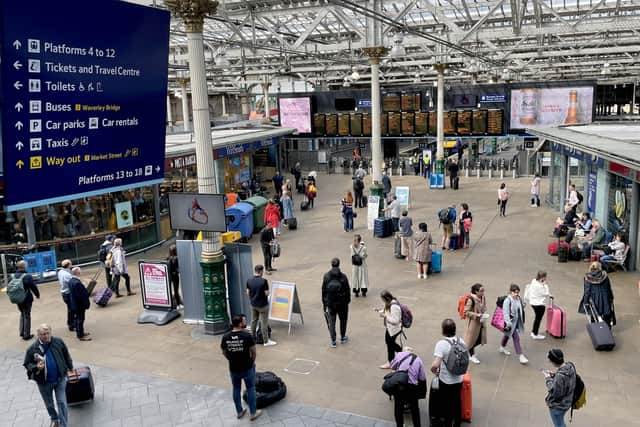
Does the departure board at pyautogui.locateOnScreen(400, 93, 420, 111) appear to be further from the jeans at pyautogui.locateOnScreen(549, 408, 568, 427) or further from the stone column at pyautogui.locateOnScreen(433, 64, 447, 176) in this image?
the jeans at pyautogui.locateOnScreen(549, 408, 568, 427)

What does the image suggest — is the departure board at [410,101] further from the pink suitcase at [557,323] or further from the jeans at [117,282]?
the pink suitcase at [557,323]

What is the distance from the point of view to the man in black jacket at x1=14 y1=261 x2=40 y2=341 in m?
11.0

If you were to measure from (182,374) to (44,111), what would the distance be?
4.63 metres

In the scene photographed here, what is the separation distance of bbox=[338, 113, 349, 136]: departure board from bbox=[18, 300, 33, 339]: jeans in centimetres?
2656

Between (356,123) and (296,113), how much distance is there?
3.88 metres

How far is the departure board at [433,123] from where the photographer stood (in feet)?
110

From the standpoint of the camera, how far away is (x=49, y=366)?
7.39 m

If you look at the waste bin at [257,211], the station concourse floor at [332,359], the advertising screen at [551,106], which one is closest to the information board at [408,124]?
the advertising screen at [551,106]

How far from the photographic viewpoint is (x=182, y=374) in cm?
941

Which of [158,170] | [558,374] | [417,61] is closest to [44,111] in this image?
[158,170]

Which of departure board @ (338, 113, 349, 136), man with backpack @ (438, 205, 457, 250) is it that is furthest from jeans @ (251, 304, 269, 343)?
departure board @ (338, 113, 349, 136)

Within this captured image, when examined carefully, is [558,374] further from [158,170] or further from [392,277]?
[392,277]

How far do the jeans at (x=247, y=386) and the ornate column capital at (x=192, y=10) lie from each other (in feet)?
20.2

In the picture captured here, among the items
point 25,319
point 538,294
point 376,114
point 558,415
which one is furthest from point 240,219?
point 558,415
